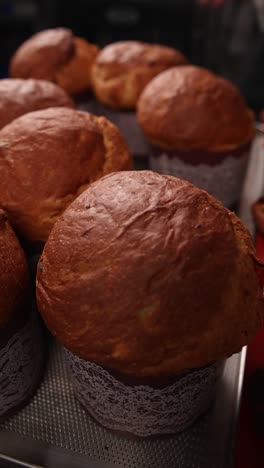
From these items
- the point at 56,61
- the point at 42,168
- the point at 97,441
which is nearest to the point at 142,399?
the point at 97,441

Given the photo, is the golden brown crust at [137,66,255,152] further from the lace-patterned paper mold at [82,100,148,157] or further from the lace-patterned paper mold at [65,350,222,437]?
the lace-patterned paper mold at [65,350,222,437]

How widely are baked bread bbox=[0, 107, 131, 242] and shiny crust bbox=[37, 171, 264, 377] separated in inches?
11.1

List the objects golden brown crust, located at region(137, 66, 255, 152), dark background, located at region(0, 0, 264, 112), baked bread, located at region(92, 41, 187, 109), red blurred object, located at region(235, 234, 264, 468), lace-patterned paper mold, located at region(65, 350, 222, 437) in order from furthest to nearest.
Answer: dark background, located at region(0, 0, 264, 112)
baked bread, located at region(92, 41, 187, 109)
golden brown crust, located at region(137, 66, 255, 152)
red blurred object, located at region(235, 234, 264, 468)
lace-patterned paper mold, located at region(65, 350, 222, 437)

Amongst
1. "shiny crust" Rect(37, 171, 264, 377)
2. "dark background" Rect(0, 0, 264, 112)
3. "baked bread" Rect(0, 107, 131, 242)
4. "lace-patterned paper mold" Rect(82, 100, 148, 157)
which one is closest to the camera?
"shiny crust" Rect(37, 171, 264, 377)

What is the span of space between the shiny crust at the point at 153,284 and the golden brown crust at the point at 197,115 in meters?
0.73

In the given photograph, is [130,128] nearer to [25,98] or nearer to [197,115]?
[197,115]

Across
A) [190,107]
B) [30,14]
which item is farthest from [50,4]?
[190,107]

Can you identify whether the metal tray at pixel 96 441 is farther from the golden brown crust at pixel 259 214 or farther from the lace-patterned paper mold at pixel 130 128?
the lace-patterned paper mold at pixel 130 128

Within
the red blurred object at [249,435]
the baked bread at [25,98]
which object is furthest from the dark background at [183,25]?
the red blurred object at [249,435]

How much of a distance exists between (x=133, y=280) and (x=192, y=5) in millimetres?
2640

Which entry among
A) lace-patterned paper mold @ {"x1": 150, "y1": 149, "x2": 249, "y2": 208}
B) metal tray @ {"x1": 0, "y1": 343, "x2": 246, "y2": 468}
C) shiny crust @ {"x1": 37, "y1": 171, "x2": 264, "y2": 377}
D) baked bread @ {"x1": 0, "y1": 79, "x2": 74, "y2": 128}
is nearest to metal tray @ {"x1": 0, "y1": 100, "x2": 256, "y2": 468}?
metal tray @ {"x1": 0, "y1": 343, "x2": 246, "y2": 468}

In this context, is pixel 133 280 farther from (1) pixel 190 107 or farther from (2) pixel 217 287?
(1) pixel 190 107

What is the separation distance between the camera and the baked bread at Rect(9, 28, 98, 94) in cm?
196

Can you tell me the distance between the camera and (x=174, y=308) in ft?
2.45
